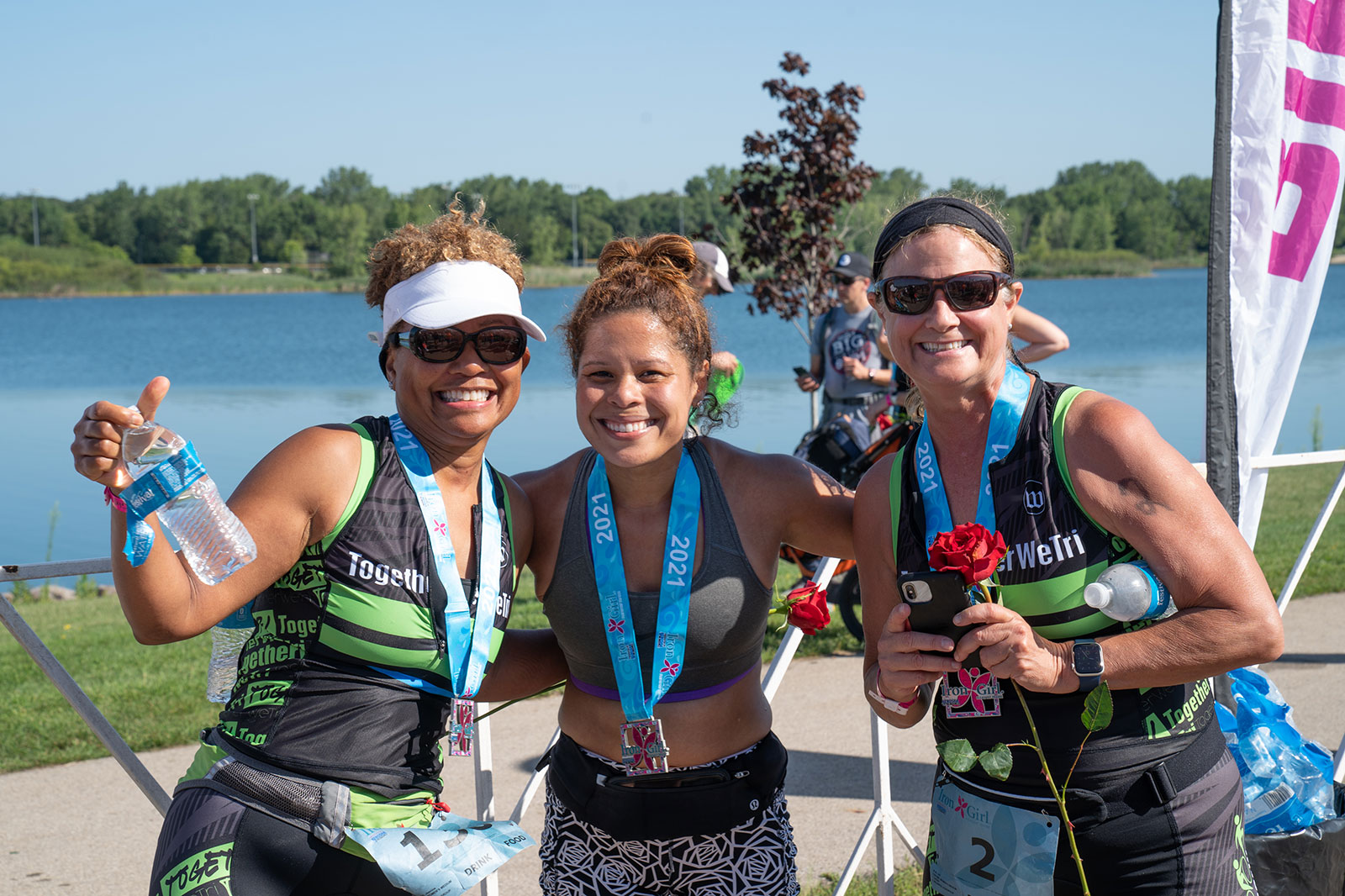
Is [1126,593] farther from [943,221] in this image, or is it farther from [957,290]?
[943,221]

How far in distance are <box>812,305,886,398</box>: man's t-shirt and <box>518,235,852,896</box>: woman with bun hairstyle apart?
616 centimetres

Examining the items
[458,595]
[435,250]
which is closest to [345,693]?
[458,595]

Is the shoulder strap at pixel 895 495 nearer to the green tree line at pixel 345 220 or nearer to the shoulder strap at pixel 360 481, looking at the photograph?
the shoulder strap at pixel 360 481

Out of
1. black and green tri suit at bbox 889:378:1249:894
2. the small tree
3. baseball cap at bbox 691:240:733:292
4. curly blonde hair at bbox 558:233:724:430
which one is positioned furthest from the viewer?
the small tree

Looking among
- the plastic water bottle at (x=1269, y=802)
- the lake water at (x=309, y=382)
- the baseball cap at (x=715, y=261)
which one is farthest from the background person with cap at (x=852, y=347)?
the plastic water bottle at (x=1269, y=802)

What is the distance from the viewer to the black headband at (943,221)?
2.45 meters

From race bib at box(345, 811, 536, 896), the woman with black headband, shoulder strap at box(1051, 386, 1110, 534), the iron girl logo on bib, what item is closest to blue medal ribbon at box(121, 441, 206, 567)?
race bib at box(345, 811, 536, 896)

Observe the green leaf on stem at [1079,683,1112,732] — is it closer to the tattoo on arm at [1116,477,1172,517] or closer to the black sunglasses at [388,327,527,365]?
the tattoo on arm at [1116,477,1172,517]

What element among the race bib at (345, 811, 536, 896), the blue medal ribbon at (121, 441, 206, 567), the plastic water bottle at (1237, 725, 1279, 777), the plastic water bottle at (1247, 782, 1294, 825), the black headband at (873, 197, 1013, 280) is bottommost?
the plastic water bottle at (1247, 782, 1294, 825)

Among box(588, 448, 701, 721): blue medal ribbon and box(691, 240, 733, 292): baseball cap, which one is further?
box(691, 240, 733, 292): baseball cap

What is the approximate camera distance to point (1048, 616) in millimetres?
2262

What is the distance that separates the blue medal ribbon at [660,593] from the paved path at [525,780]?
2.11m

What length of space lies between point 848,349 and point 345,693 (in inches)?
274

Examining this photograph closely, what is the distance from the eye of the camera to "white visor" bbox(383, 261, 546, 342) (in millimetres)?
2645
